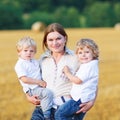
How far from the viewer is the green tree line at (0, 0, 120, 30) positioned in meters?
42.6

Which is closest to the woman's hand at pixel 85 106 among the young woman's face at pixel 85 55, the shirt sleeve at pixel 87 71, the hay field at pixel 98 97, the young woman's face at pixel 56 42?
the shirt sleeve at pixel 87 71

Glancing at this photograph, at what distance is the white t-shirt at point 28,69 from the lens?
376 centimetres

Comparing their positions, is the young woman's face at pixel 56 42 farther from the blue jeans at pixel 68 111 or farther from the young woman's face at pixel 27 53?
the blue jeans at pixel 68 111

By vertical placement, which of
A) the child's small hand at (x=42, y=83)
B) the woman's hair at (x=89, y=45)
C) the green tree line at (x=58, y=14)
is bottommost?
the green tree line at (x=58, y=14)

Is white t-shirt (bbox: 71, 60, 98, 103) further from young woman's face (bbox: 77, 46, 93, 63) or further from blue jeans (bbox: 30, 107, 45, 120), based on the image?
blue jeans (bbox: 30, 107, 45, 120)

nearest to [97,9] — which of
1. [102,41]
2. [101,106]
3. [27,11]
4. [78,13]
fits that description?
[78,13]

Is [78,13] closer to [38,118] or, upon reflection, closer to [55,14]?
[55,14]

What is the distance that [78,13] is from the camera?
146 feet

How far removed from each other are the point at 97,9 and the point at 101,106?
32.9 metres

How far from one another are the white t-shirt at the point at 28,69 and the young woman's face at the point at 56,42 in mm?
147


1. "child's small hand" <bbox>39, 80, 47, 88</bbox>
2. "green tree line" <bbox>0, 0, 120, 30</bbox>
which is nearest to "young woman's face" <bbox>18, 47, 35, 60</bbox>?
"child's small hand" <bbox>39, 80, 47, 88</bbox>

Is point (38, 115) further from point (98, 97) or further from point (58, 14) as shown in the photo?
point (58, 14)

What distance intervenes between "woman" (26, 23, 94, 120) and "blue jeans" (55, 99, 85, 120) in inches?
1.2

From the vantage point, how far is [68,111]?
369 cm
